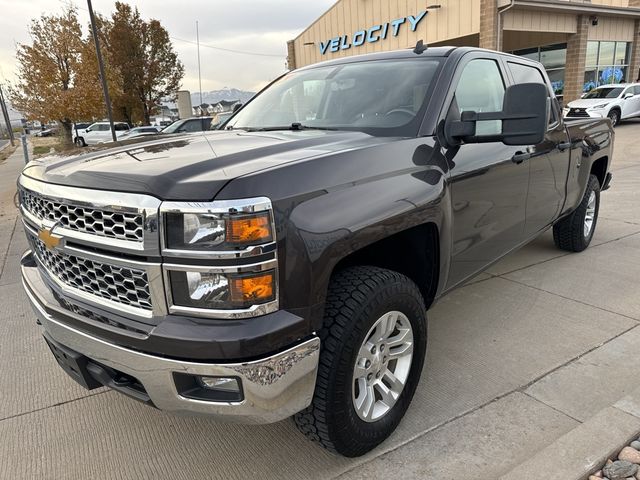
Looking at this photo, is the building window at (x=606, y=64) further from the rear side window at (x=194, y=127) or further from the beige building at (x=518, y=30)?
the rear side window at (x=194, y=127)

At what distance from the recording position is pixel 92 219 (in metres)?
1.83

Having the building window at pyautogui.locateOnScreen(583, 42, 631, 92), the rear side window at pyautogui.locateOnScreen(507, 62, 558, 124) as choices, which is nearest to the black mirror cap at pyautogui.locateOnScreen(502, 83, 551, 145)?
the rear side window at pyautogui.locateOnScreen(507, 62, 558, 124)

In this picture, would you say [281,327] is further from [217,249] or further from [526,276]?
[526,276]

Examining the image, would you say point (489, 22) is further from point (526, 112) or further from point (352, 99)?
point (526, 112)

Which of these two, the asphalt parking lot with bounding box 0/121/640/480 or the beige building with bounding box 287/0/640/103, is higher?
the beige building with bounding box 287/0/640/103

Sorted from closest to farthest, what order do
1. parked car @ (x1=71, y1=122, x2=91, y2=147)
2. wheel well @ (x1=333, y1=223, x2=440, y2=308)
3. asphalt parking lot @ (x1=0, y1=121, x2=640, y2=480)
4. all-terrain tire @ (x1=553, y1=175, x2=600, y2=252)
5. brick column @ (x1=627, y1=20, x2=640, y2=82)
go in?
asphalt parking lot @ (x1=0, y1=121, x2=640, y2=480) < wheel well @ (x1=333, y1=223, x2=440, y2=308) < all-terrain tire @ (x1=553, y1=175, x2=600, y2=252) < brick column @ (x1=627, y1=20, x2=640, y2=82) < parked car @ (x1=71, y1=122, x2=91, y2=147)

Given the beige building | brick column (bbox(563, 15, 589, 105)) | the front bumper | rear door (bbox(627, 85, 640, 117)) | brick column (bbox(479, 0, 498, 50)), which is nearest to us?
brick column (bbox(479, 0, 498, 50))

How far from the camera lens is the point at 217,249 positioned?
1.62 metres

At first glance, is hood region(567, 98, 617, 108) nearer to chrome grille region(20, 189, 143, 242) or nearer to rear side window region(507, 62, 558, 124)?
rear side window region(507, 62, 558, 124)

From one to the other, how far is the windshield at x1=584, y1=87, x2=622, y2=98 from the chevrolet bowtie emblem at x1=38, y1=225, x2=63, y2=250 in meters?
21.1

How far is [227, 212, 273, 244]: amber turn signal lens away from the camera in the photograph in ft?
5.30

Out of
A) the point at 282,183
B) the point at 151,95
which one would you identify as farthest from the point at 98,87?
the point at 282,183

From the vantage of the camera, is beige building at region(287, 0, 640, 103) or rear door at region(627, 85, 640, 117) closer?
beige building at region(287, 0, 640, 103)

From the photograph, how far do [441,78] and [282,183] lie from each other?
1445 millimetres
